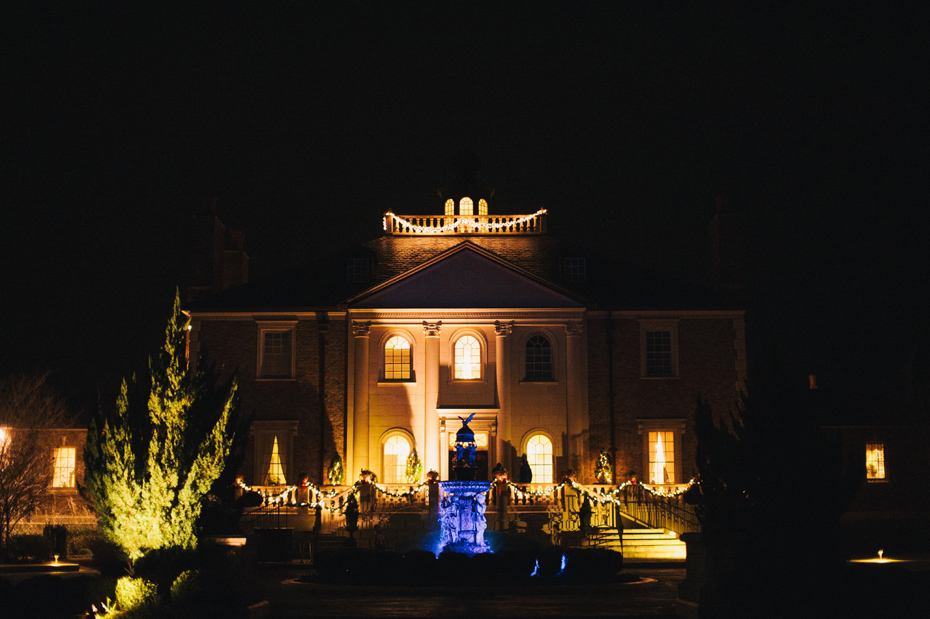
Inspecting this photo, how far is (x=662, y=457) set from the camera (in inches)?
1371

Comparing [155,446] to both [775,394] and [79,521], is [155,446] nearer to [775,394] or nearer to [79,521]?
[775,394]

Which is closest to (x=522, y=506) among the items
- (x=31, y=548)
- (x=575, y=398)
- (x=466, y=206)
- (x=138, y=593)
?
(x=575, y=398)

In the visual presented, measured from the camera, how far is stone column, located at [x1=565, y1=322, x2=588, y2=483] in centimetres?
3431

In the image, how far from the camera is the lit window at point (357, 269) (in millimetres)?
36844

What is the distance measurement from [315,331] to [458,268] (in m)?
5.62

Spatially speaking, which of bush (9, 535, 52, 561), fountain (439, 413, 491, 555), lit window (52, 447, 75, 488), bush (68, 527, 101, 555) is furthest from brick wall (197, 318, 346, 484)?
fountain (439, 413, 491, 555)

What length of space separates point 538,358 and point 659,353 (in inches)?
175

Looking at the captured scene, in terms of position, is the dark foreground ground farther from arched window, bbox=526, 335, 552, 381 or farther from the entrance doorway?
arched window, bbox=526, 335, 552, 381

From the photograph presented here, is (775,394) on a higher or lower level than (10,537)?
higher

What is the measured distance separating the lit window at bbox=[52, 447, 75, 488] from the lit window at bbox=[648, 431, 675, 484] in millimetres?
20867

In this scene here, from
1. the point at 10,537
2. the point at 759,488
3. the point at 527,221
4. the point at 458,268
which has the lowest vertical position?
the point at 10,537

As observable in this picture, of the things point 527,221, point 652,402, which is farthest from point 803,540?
point 527,221

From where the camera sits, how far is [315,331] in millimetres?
35281

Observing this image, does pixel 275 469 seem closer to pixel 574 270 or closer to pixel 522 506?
pixel 522 506
